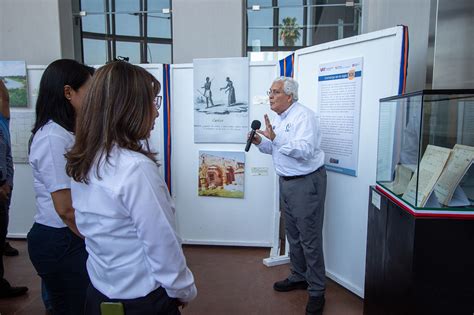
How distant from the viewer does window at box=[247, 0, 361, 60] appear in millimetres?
4398

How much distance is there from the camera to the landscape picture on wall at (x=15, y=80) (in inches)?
156

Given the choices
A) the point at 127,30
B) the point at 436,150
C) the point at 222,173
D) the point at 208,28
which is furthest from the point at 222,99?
the point at 436,150

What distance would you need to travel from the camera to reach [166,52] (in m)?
4.65

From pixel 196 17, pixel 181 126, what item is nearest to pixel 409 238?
pixel 181 126

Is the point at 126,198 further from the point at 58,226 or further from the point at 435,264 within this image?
the point at 435,264

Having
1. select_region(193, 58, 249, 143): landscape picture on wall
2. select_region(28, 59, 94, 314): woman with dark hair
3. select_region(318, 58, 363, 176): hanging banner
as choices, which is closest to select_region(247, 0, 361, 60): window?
select_region(193, 58, 249, 143): landscape picture on wall

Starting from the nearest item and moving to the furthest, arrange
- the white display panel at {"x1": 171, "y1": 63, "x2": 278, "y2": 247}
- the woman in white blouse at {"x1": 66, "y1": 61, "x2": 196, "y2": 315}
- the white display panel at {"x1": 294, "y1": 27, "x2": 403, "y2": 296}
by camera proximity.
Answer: the woman in white blouse at {"x1": 66, "y1": 61, "x2": 196, "y2": 315} < the white display panel at {"x1": 294, "y1": 27, "x2": 403, "y2": 296} < the white display panel at {"x1": 171, "y1": 63, "x2": 278, "y2": 247}

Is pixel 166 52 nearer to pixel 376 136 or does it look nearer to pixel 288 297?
pixel 376 136

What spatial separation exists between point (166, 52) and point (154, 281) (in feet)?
13.4

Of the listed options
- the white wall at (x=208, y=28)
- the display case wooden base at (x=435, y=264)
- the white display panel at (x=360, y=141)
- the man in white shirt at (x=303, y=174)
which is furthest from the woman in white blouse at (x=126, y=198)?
the white wall at (x=208, y=28)

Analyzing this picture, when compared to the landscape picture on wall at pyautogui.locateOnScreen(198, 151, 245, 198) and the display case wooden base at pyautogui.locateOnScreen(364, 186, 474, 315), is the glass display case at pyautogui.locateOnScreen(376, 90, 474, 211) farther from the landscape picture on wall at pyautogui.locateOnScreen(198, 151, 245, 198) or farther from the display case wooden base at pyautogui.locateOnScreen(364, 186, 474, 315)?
the landscape picture on wall at pyautogui.locateOnScreen(198, 151, 245, 198)

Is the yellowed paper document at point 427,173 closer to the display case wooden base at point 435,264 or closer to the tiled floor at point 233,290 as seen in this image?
the display case wooden base at point 435,264

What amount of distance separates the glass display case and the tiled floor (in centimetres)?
134

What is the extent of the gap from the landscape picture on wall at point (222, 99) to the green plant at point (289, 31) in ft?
4.10
